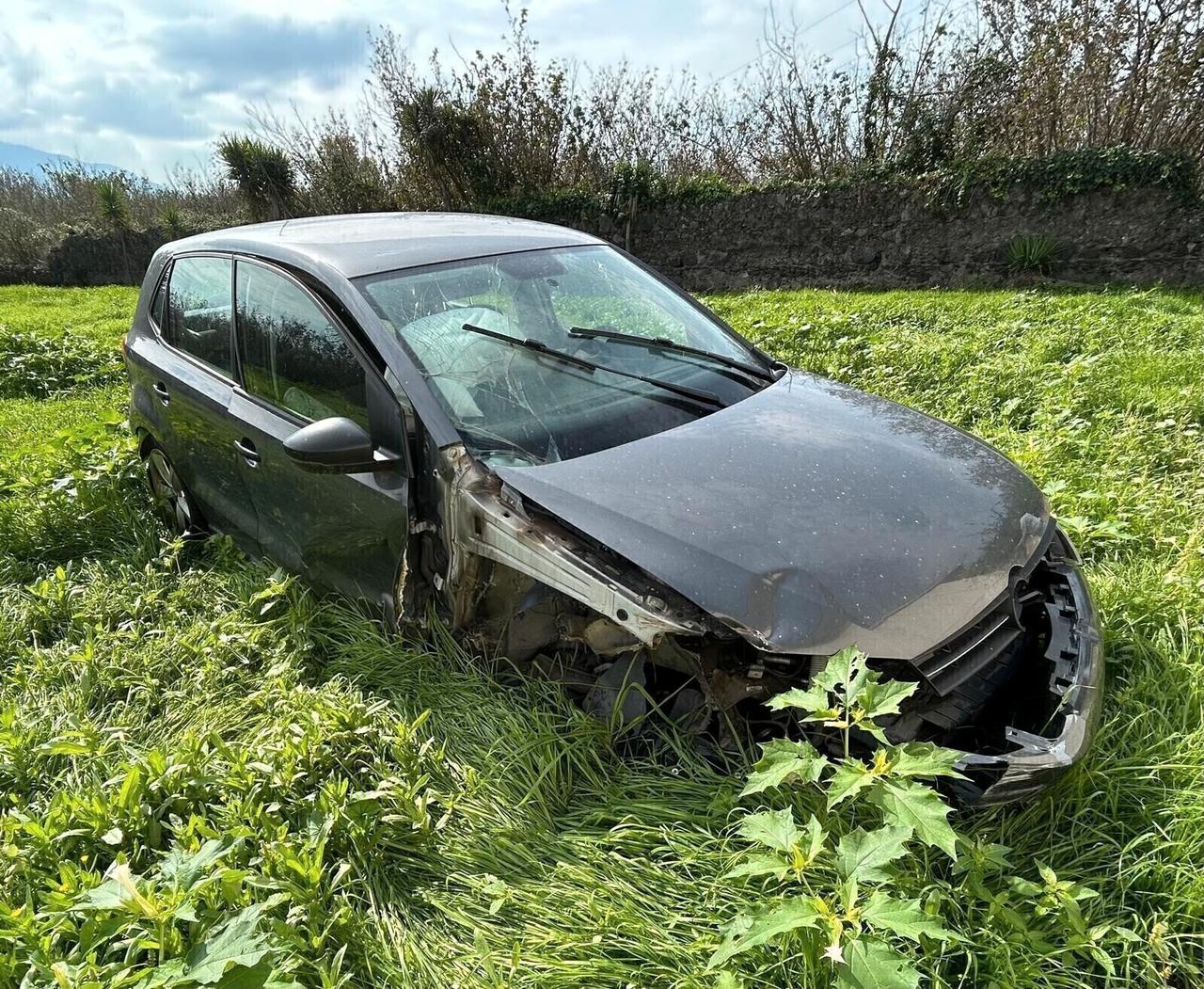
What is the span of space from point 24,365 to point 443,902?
8.10 metres

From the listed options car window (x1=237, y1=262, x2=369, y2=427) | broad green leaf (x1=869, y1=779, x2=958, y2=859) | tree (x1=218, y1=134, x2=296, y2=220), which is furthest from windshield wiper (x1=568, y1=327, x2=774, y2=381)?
tree (x1=218, y1=134, x2=296, y2=220)

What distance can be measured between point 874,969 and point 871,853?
0.71 ft

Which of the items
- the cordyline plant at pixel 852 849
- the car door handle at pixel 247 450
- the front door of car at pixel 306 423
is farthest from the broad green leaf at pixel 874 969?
the car door handle at pixel 247 450

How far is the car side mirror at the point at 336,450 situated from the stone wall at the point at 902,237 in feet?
28.8

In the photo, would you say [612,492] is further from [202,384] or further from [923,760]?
[202,384]

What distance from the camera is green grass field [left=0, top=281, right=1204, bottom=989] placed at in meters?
1.71

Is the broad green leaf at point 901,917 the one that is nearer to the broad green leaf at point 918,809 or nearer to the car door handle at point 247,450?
the broad green leaf at point 918,809

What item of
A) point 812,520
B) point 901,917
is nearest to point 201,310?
point 812,520

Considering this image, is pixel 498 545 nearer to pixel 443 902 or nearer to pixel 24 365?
pixel 443 902

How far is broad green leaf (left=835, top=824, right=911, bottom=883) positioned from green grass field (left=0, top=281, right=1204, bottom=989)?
0.68 feet

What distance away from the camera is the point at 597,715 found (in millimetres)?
2369

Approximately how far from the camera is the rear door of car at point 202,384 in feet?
10.8

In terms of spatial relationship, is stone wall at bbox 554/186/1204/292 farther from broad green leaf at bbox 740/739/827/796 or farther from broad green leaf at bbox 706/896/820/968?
broad green leaf at bbox 706/896/820/968

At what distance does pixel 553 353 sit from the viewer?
2793 millimetres
